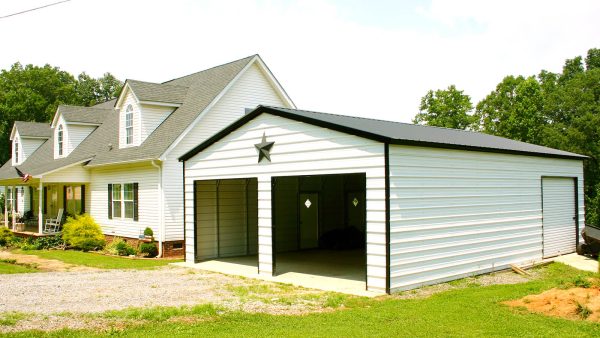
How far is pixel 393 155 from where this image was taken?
11.1m

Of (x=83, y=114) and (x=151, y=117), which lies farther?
(x=83, y=114)

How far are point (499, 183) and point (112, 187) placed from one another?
15438mm

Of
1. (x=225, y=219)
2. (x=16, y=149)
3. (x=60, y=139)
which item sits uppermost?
(x=60, y=139)

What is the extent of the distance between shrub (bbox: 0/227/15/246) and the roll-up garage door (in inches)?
883

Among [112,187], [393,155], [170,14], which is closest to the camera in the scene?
[393,155]

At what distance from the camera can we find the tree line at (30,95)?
4781 cm

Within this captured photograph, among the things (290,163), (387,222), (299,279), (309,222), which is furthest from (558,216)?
(290,163)

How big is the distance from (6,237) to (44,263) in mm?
8863

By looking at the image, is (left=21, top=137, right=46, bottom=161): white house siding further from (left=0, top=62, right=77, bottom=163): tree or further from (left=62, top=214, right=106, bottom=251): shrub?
(left=0, top=62, right=77, bottom=163): tree

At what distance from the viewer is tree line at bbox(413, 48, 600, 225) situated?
33.0m

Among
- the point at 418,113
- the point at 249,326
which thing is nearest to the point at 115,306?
the point at 249,326

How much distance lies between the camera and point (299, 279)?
13.2 meters

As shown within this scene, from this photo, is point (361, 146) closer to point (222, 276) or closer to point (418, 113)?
point (222, 276)

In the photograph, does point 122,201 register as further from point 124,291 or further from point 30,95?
point 30,95
